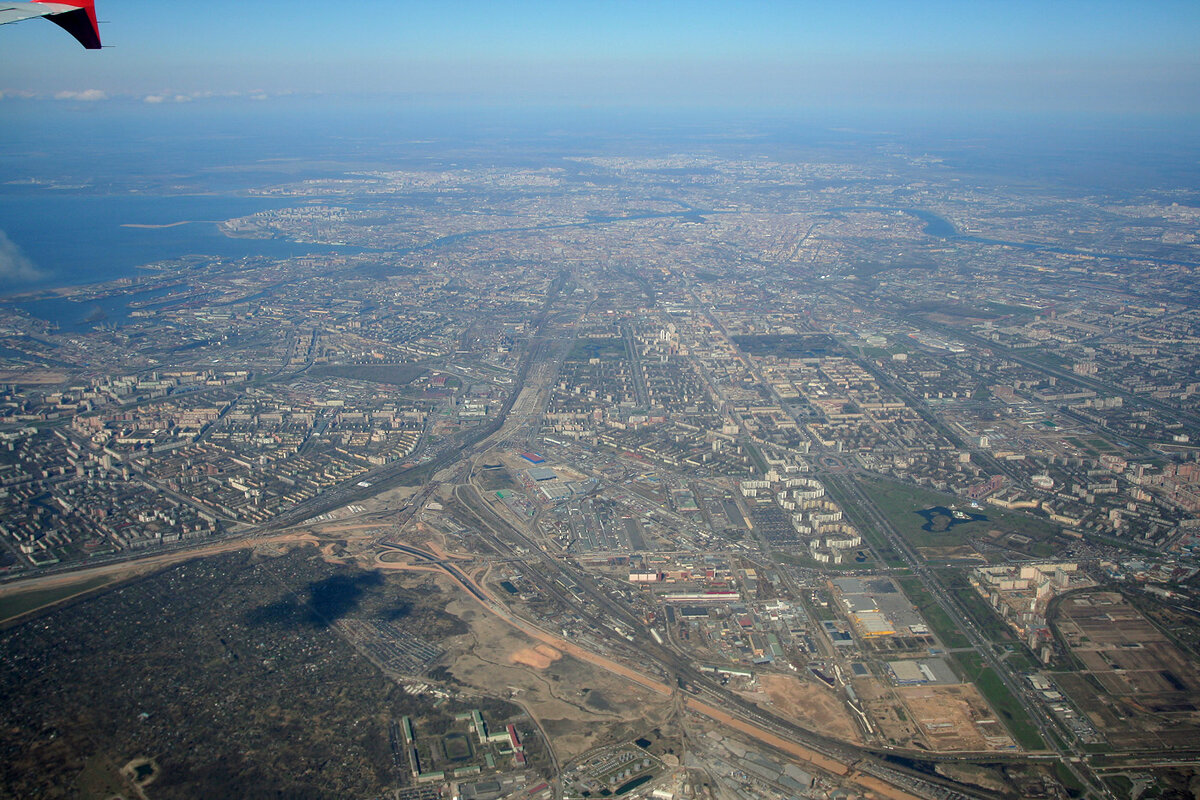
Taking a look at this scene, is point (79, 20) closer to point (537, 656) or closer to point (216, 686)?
point (216, 686)

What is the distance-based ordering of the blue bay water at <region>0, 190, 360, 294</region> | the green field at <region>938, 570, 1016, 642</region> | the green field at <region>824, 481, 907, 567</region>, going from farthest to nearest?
the blue bay water at <region>0, 190, 360, 294</region> → the green field at <region>824, 481, 907, 567</region> → the green field at <region>938, 570, 1016, 642</region>

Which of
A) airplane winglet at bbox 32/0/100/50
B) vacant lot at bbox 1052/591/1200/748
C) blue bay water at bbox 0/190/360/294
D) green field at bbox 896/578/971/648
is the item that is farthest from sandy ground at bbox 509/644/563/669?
blue bay water at bbox 0/190/360/294

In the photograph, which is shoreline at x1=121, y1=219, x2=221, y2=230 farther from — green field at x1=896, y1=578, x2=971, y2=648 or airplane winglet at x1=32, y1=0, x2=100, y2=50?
airplane winglet at x1=32, y1=0, x2=100, y2=50

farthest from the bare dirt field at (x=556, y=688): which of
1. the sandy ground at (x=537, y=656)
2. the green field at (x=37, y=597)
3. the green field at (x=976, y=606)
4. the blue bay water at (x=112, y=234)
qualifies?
the blue bay water at (x=112, y=234)

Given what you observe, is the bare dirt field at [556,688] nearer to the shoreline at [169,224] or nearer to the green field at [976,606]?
the green field at [976,606]

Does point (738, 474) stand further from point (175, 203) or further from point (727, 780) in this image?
point (175, 203)

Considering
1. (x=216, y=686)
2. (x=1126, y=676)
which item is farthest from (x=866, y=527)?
(x=216, y=686)

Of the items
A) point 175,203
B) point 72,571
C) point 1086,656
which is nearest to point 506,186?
point 175,203
